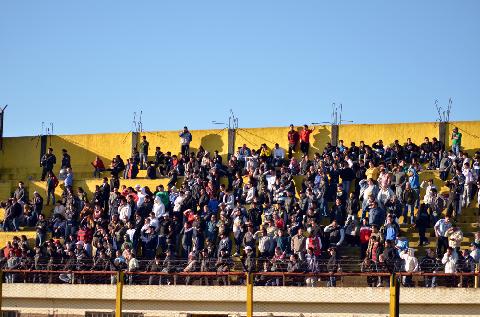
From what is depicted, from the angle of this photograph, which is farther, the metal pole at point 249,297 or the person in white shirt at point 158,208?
the person in white shirt at point 158,208

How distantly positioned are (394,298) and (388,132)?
14.8 meters

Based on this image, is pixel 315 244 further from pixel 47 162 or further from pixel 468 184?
pixel 47 162

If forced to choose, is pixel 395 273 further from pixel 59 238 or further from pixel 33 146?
pixel 33 146

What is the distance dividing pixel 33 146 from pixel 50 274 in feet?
44.8

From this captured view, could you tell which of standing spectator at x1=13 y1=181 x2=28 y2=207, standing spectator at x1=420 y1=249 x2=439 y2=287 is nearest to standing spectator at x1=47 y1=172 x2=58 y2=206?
standing spectator at x1=13 y1=181 x2=28 y2=207

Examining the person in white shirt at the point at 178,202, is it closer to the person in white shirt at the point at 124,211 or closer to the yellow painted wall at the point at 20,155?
the person in white shirt at the point at 124,211

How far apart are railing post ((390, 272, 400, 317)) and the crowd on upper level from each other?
73.6 inches

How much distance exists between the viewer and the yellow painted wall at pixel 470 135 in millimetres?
49844

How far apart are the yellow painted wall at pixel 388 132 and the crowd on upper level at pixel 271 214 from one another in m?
0.74

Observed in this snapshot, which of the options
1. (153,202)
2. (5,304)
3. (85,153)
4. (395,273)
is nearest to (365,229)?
(395,273)

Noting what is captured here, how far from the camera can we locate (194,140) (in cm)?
5422

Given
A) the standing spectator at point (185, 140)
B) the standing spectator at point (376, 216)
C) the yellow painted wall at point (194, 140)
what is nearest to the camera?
the standing spectator at point (376, 216)

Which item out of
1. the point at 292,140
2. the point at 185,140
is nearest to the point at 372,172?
the point at 292,140

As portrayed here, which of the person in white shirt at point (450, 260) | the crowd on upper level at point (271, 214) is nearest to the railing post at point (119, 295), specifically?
the crowd on upper level at point (271, 214)
